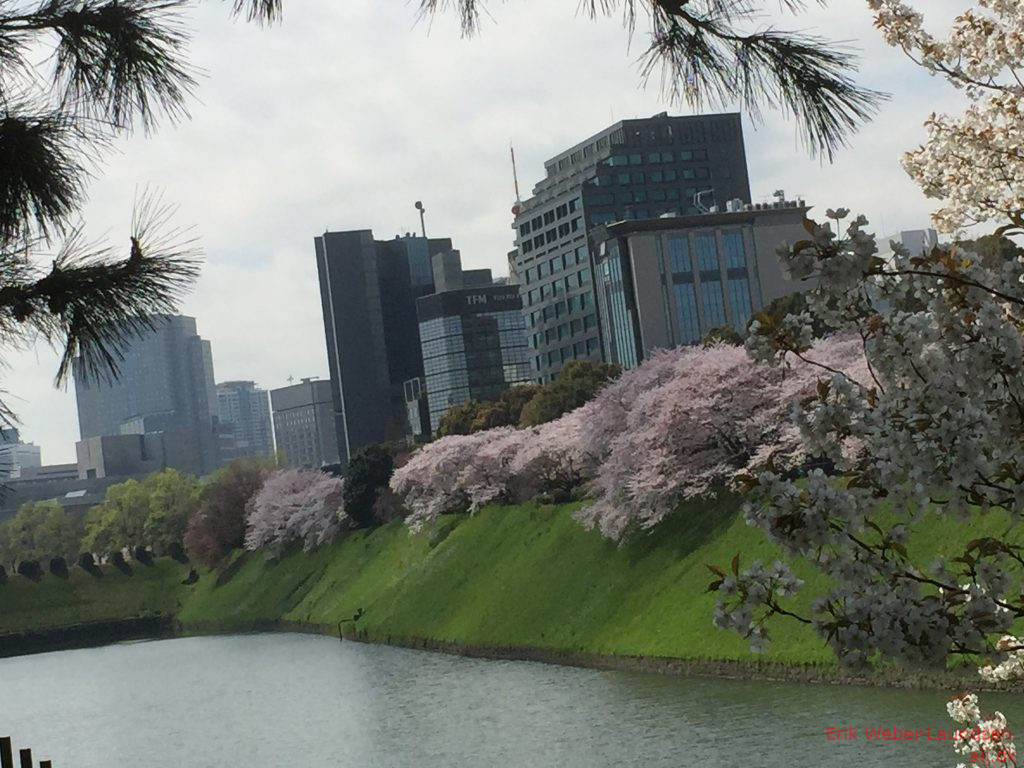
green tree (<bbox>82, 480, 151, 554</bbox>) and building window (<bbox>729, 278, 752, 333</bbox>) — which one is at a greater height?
building window (<bbox>729, 278, 752, 333</bbox>)

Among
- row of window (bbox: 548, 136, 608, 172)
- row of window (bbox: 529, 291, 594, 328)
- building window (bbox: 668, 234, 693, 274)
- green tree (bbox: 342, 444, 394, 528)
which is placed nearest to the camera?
green tree (bbox: 342, 444, 394, 528)

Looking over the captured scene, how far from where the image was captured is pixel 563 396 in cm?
5484

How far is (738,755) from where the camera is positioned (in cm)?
1864

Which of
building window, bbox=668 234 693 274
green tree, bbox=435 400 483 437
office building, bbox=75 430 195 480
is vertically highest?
building window, bbox=668 234 693 274

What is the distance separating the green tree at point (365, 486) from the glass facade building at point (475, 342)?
69.1 meters

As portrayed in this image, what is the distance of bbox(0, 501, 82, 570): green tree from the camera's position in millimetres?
97750

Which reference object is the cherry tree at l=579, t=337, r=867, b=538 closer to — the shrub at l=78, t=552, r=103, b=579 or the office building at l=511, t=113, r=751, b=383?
the shrub at l=78, t=552, r=103, b=579

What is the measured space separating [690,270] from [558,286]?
1804cm

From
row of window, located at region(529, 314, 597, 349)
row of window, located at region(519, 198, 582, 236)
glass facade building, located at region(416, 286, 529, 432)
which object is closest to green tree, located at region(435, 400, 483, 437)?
row of window, located at region(529, 314, 597, 349)

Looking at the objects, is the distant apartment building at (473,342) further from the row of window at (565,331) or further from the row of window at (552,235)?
the row of window at (565,331)

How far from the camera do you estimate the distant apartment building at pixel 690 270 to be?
9094 cm

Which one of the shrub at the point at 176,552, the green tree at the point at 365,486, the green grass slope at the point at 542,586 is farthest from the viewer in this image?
the shrub at the point at 176,552

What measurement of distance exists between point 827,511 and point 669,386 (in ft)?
98.5

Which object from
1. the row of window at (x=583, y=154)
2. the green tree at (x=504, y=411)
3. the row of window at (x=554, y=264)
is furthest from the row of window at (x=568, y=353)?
the green tree at (x=504, y=411)
